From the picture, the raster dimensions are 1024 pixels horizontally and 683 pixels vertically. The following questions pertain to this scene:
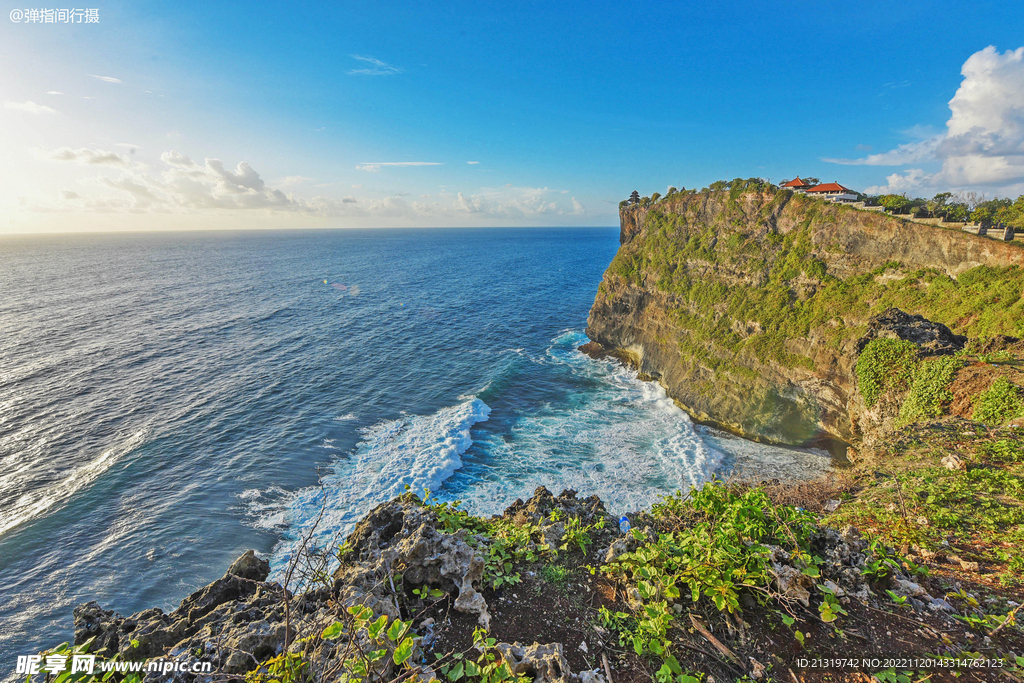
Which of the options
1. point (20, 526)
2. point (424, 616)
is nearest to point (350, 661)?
point (424, 616)

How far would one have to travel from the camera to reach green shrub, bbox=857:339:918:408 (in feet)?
82.9

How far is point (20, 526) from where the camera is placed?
833 inches

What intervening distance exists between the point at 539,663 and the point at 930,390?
28.8 meters

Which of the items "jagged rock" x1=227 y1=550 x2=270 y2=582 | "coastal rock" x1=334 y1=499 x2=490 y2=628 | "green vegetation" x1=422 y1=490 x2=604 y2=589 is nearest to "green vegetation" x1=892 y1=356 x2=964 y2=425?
"green vegetation" x1=422 y1=490 x2=604 y2=589

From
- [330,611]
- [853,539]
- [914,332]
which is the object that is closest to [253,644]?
[330,611]

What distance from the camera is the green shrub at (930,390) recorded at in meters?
22.0

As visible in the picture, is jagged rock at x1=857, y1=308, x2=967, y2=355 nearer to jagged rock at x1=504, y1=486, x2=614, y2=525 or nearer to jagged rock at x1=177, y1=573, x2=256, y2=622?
jagged rock at x1=504, y1=486, x2=614, y2=525

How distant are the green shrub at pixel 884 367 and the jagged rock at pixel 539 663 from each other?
30.5 m

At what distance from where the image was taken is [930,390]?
2266 cm

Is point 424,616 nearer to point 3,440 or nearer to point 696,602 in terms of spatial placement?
point 696,602

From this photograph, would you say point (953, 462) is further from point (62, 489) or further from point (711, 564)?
point (62, 489)

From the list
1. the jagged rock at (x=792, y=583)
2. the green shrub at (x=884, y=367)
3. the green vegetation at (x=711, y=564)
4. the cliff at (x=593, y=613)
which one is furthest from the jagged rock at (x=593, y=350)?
the jagged rock at (x=792, y=583)

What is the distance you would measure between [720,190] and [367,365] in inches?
1797

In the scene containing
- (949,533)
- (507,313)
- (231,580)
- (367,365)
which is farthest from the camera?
(507,313)
